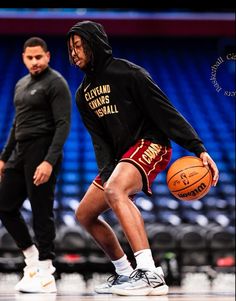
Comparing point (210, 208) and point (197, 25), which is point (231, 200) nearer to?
point (210, 208)

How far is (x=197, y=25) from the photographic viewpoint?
38.3 ft

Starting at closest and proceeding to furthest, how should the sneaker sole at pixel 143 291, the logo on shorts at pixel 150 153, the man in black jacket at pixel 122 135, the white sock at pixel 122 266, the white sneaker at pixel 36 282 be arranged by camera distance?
1. the sneaker sole at pixel 143 291
2. the man in black jacket at pixel 122 135
3. the logo on shorts at pixel 150 153
4. the white sock at pixel 122 266
5. the white sneaker at pixel 36 282

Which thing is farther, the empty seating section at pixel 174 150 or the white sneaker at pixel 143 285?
the empty seating section at pixel 174 150

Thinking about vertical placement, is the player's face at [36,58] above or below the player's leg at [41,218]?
above

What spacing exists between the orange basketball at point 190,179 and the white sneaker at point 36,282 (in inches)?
36.1

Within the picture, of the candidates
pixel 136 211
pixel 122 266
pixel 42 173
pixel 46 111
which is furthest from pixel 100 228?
pixel 46 111

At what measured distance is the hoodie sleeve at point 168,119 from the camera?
305 centimetres

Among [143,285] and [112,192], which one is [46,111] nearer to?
[112,192]

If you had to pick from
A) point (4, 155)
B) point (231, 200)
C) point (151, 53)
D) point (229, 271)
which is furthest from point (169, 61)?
point (4, 155)

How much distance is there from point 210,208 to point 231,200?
0.55 metres

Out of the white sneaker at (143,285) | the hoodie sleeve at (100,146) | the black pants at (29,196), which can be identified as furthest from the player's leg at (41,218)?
the white sneaker at (143,285)

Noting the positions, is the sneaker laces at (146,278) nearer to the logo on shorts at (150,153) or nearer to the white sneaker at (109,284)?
the white sneaker at (109,284)

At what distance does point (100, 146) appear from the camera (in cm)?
325

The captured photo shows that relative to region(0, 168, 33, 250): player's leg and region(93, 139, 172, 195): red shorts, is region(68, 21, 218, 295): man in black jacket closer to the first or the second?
region(93, 139, 172, 195): red shorts
